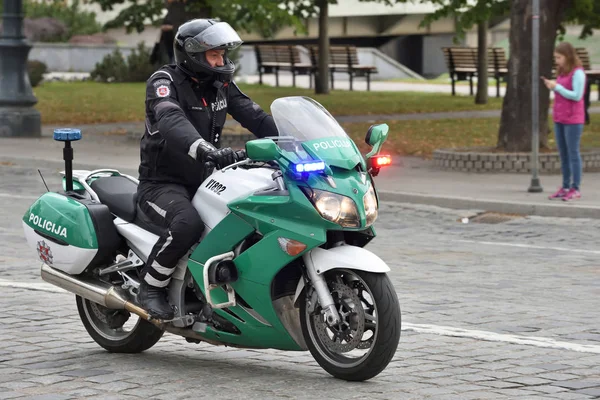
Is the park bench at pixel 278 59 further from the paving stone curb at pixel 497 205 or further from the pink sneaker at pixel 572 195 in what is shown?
the pink sneaker at pixel 572 195

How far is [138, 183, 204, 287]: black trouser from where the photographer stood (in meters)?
6.46

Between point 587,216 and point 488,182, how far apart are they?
2.82 meters

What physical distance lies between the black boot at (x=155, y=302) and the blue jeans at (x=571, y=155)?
857 cm

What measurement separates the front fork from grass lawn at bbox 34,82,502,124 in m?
19.1

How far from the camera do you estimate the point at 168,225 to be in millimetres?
6582

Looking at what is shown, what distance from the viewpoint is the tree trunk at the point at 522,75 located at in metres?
18.0

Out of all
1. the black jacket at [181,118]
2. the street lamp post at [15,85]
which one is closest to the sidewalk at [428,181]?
the street lamp post at [15,85]

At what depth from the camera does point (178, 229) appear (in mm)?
6441

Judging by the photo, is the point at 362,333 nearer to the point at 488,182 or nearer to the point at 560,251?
the point at 560,251

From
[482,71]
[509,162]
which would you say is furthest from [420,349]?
[482,71]

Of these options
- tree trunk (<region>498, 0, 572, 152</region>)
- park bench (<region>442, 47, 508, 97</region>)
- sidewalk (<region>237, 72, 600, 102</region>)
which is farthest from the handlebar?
park bench (<region>442, 47, 508, 97</region>)

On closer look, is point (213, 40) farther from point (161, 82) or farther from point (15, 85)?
point (15, 85)

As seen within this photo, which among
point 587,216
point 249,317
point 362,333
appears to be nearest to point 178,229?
point 249,317

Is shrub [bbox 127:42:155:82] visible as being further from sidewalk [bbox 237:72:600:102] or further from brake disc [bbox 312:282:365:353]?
brake disc [bbox 312:282:365:353]
